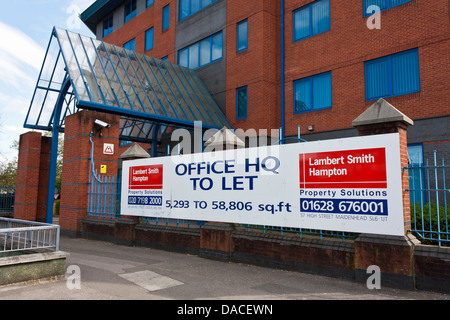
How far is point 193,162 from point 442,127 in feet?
28.2

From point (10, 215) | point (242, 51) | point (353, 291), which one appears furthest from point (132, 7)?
point (353, 291)

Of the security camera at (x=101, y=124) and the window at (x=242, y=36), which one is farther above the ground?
the window at (x=242, y=36)

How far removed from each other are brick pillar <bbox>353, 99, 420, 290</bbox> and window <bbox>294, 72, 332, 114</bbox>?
8.61 metres

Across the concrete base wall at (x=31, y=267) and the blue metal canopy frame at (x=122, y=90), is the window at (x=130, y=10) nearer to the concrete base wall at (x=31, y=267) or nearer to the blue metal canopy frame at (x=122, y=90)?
the blue metal canopy frame at (x=122, y=90)

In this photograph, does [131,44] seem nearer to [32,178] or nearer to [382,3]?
[32,178]

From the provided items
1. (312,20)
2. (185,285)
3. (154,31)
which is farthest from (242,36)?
(185,285)

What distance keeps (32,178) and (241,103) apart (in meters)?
10.7

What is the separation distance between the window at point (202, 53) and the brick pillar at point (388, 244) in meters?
13.9

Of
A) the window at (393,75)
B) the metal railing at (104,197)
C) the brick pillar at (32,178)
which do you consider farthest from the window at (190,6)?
the metal railing at (104,197)

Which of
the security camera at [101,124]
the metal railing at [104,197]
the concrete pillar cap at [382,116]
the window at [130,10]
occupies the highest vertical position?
the window at [130,10]

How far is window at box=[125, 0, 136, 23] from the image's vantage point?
89.9 ft

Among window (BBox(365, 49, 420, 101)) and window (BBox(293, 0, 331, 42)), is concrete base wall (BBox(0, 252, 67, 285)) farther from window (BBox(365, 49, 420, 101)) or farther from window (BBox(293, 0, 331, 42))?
window (BBox(293, 0, 331, 42))

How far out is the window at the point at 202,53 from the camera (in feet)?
64.1

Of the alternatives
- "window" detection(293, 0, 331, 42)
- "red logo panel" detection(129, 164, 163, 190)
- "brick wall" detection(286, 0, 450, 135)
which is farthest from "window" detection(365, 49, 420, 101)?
"red logo panel" detection(129, 164, 163, 190)
